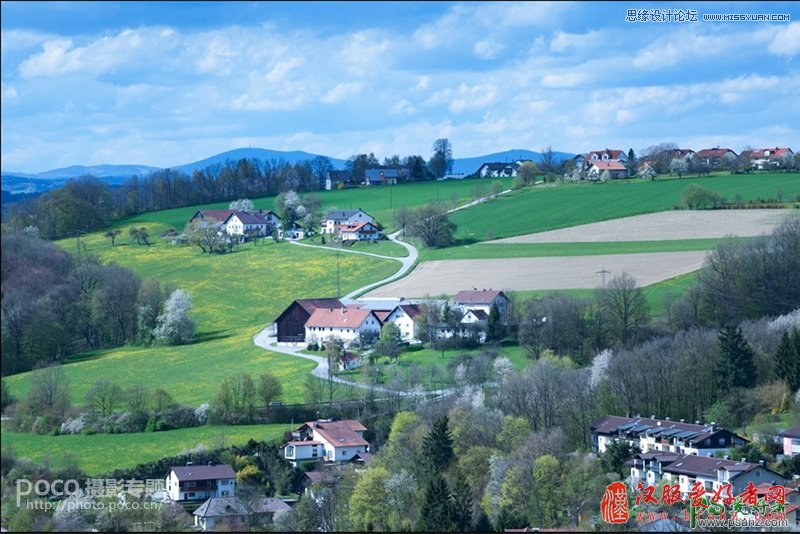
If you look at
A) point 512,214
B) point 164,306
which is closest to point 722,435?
point 164,306

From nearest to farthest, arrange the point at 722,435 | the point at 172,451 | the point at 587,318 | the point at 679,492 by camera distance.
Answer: the point at 679,492 → the point at 722,435 → the point at 172,451 → the point at 587,318

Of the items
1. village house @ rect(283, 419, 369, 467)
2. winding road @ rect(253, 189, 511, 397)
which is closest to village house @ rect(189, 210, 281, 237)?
winding road @ rect(253, 189, 511, 397)

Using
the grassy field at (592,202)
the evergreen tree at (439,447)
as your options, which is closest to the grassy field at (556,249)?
the grassy field at (592,202)

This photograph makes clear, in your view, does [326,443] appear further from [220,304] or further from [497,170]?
[497,170]

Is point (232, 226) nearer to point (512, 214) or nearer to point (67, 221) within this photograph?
point (67, 221)

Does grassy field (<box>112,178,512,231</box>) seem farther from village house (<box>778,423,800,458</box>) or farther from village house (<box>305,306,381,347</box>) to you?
village house (<box>778,423,800,458</box>)

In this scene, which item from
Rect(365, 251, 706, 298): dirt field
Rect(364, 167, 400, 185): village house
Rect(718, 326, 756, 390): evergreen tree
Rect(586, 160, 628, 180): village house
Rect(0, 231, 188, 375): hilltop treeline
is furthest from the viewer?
Rect(364, 167, 400, 185): village house
